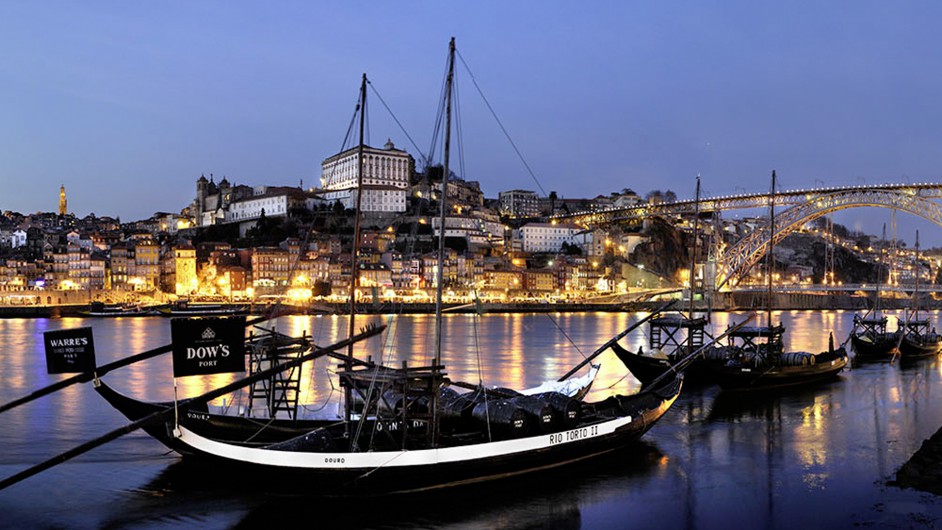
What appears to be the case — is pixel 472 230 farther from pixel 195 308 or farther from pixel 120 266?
pixel 120 266

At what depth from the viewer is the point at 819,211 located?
52.5 metres

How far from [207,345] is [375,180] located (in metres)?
89.0

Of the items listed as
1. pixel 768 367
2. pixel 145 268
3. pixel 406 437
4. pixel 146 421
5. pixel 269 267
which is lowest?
pixel 768 367

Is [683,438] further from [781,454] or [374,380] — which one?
[374,380]

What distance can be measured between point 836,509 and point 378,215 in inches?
3180

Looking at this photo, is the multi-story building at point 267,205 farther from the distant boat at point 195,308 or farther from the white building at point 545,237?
the white building at point 545,237

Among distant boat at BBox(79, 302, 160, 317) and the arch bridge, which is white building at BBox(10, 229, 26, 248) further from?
the arch bridge

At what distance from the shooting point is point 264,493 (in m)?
10.0

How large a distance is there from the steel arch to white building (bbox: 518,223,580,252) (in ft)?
108

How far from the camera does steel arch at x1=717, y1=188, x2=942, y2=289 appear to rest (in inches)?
1886

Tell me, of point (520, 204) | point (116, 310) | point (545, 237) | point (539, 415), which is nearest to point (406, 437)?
point (539, 415)

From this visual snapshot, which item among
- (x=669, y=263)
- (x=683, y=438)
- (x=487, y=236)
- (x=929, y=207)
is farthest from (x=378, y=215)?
(x=683, y=438)

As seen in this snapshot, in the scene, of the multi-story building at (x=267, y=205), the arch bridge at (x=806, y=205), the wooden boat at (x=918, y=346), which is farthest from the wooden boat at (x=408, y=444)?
the multi-story building at (x=267, y=205)

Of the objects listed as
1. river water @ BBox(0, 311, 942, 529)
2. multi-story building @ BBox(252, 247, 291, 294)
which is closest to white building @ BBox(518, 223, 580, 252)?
multi-story building @ BBox(252, 247, 291, 294)
